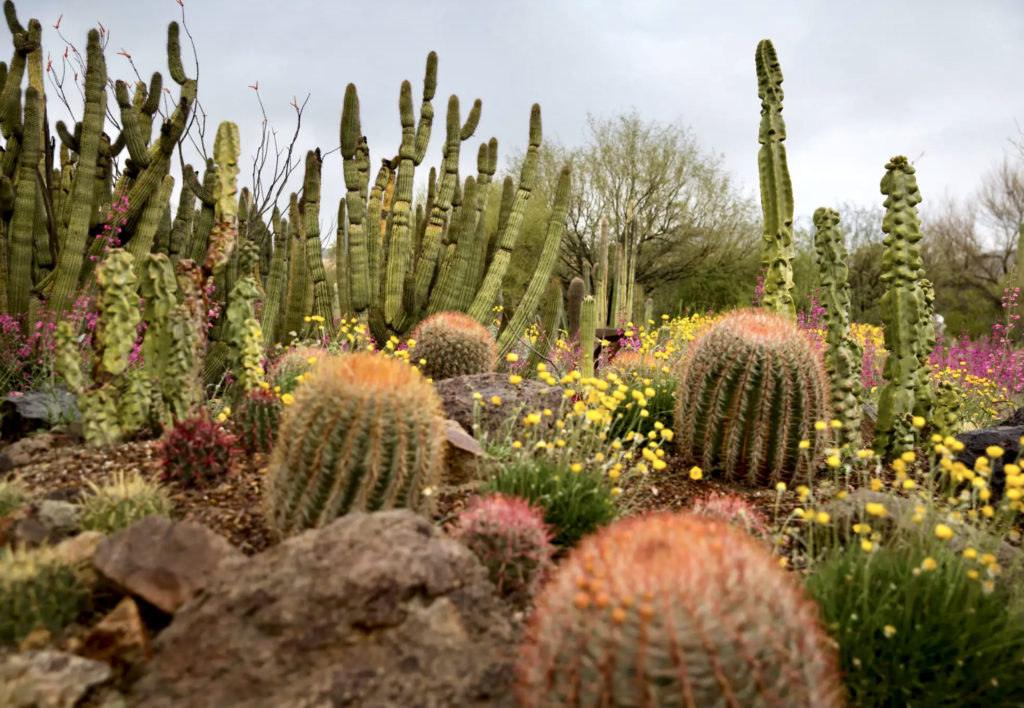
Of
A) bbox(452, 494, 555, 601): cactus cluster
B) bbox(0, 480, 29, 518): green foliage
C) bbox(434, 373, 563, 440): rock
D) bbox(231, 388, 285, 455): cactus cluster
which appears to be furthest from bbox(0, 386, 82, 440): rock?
bbox(452, 494, 555, 601): cactus cluster

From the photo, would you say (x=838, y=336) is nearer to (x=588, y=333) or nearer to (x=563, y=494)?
(x=588, y=333)

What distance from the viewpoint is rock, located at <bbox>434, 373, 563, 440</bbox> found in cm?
520

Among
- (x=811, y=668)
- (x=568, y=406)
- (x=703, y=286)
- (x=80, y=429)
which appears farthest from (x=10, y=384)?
(x=703, y=286)

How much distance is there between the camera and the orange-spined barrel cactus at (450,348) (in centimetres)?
652

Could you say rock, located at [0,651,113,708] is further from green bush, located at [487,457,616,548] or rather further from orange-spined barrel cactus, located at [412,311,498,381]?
orange-spined barrel cactus, located at [412,311,498,381]

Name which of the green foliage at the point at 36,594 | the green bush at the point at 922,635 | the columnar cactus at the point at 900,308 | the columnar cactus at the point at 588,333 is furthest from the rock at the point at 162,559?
the columnar cactus at the point at 900,308

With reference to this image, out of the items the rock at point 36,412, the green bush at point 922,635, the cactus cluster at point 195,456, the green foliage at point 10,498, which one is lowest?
the green bush at point 922,635

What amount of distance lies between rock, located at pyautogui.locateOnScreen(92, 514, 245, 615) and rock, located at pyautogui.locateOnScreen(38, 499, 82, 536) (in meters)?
0.61

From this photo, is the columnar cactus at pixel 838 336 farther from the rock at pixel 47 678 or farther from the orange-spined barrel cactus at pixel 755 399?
the rock at pixel 47 678

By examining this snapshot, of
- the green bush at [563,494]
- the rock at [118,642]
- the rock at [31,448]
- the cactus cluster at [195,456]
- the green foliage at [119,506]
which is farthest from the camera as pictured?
the rock at [31,448]

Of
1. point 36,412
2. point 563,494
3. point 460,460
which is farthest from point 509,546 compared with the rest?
point 36,412

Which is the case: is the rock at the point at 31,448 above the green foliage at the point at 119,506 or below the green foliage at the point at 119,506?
above

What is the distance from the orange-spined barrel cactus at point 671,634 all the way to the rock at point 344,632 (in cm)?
39

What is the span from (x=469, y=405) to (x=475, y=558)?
249 centimetres
